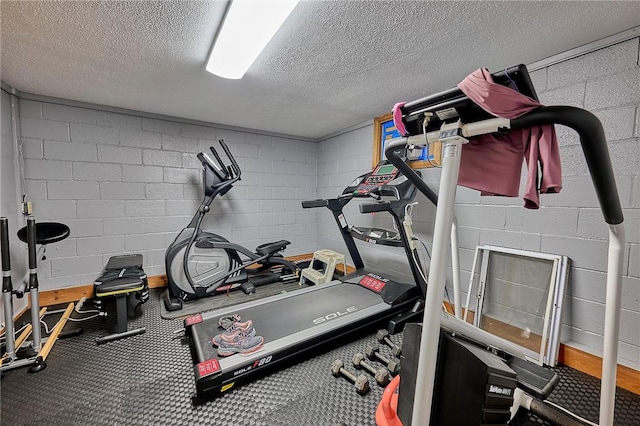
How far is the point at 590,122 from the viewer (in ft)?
2.47

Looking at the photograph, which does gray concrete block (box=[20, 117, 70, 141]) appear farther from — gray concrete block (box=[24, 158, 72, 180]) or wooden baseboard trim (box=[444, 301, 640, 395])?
wooden baseboard trim (box=[444, 301, 640, 395])

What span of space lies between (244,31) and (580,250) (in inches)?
94.6

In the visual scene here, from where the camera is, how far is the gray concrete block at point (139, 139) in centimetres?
279

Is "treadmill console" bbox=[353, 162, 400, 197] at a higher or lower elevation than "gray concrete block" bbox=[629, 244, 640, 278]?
higher

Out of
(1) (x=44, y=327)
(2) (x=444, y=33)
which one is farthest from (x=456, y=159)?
(1) (x=44, y=327)

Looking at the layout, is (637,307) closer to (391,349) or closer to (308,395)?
(391,349)

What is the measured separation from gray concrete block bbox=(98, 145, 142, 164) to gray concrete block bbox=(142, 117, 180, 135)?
281 mm

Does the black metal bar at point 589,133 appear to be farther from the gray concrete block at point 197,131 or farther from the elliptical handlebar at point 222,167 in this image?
the gray concrete block at point 197,131

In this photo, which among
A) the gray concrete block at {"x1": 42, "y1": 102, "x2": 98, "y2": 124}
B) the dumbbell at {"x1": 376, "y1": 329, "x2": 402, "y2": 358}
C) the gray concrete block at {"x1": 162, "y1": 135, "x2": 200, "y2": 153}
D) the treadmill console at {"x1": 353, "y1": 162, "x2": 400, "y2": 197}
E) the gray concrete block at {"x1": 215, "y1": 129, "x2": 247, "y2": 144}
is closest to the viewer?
the dumbbell at {"x1": 376, "y1": 329, "x2": 402, "y2": 358}

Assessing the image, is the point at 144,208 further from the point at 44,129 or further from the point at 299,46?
the point at 299,46

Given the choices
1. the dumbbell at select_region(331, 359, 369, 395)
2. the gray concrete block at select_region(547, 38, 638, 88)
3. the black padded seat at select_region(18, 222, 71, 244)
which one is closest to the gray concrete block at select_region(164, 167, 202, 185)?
the black padded seat at select_region(18, 222, 71, 244)

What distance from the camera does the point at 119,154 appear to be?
2764 millimetres

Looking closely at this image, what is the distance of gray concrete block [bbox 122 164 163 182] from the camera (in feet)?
9.20

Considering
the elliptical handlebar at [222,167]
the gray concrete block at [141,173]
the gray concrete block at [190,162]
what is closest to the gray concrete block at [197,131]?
the gray concrete block at [190,162]
